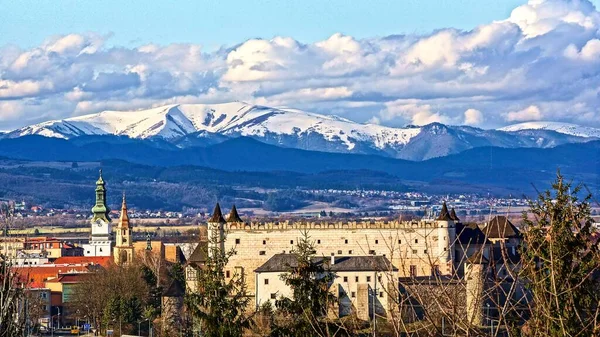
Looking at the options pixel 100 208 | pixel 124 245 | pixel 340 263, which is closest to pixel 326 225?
pixel 340 263

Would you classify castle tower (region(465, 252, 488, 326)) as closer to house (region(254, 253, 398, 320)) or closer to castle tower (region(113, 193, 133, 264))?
house (region(254, 253, 398, 320))

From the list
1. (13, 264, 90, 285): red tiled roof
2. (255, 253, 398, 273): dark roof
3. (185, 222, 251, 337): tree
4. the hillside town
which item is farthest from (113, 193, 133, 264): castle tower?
(185, 222, 251, 337): tree

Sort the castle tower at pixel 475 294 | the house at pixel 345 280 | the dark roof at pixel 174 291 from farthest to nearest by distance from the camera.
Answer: the dark roof at pixel 174 291, the house at pixel 345 280, the castle tower at pixel 475 294

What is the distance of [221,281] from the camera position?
173 feet

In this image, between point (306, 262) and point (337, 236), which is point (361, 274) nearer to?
point (337, 236)

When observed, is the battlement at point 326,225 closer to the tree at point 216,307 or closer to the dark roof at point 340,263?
the dark roof at point 340,263

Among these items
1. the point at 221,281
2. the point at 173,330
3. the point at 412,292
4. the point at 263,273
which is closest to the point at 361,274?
the point at 263,273

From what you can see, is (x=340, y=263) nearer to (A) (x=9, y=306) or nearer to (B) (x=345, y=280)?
(B) (x=345, y=280)

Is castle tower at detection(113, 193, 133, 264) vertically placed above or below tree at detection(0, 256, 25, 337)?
above

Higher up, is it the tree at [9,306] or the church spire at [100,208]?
the church spire at [100,208]

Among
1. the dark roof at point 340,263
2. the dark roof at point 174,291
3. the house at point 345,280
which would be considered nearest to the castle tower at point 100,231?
the dark roof at point 174,291

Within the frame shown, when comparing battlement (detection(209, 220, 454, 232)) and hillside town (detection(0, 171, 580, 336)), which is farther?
battlement (detection(209, 220, 454, 232))

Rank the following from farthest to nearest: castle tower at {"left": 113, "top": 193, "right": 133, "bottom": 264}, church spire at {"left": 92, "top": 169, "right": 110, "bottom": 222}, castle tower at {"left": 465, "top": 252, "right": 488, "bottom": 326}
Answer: church spire at {"left": 92, "top": 169, "right": 110, "bottom": 222} < castle tower at {"left": 113, "top": 193, "right": 133, "bottom": 264} < castle tower at {"left": 465, "top": 252, "right": 488, "bottom": 326}

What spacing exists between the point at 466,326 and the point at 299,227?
73.3 meters
